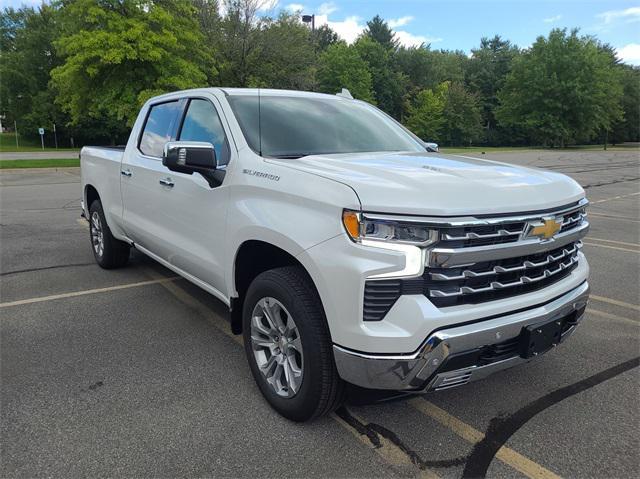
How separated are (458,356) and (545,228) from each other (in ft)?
2.74

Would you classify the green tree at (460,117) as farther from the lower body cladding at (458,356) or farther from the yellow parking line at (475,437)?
the lower body cladding at (458,356)

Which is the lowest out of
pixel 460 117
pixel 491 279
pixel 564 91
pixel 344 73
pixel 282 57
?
pixel 491 279

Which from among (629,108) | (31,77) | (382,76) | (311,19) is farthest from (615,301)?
(629,108)

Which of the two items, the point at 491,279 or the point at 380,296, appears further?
the point at 491,279

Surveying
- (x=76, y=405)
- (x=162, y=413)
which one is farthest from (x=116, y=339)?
(x=162, y=413)

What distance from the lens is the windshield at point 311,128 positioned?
339 centimetres

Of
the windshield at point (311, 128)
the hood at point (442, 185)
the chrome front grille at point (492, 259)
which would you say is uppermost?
the windshield at point (311, 128)

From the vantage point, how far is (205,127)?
3744mm

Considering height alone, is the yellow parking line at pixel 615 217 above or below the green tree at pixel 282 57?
below

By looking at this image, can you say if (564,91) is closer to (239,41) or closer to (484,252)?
(239,41)

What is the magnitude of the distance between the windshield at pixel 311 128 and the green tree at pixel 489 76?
255 ft

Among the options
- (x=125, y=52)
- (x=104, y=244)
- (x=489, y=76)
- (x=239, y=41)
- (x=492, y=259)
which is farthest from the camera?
(x=489, y=76)

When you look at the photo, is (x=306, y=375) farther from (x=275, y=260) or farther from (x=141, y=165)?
(x=141, y=165)

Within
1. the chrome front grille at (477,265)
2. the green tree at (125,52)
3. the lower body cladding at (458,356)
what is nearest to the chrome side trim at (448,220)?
the chrome front grille at (477,265)
